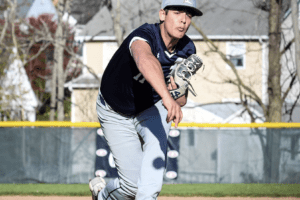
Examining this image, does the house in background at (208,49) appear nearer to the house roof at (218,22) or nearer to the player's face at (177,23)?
the house roof at (218,22)

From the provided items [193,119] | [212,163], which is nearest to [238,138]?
[212,163]

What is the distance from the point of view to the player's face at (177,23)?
2895mm

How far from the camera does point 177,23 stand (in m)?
2.89

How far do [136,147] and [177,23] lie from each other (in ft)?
3.64

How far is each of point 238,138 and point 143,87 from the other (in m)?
5.02

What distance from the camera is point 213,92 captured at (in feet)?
52.0

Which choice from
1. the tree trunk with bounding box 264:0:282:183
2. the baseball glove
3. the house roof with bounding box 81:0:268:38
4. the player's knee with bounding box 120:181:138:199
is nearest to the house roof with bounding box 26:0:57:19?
the house roof with bounding box 81:0:268:38

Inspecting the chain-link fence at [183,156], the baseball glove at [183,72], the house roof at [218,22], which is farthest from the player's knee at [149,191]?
the house roof at [218,22]

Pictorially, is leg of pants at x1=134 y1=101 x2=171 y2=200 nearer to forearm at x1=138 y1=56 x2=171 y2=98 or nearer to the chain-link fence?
forearm at x1=138 y1=56 x2=171 y2=98

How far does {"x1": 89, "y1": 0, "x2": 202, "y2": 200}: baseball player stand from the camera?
114 inches

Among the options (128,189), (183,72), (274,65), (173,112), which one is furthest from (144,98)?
(274,65)

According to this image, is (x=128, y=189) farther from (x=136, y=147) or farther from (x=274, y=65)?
(x=274, y=65)

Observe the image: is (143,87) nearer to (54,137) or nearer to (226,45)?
(54,137)

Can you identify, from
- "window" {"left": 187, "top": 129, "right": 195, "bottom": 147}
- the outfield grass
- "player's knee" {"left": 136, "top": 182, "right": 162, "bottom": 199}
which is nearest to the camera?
"player's knee" {"left": 136, "top": 182, "right": 162, "bottom": 199}
